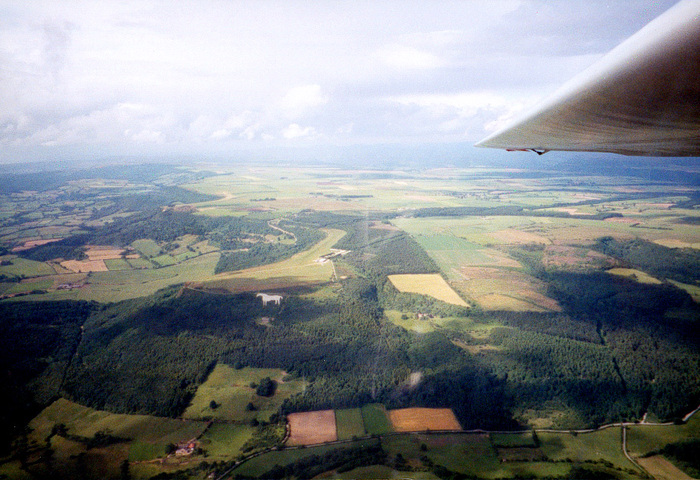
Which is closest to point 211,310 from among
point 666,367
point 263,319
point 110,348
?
point 263,319

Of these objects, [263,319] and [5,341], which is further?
[263,319]

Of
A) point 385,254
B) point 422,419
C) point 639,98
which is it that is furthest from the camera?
point 385,254

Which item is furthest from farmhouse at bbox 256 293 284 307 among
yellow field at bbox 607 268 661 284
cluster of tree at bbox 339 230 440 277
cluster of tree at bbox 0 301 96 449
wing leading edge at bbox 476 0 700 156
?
wing leading edge at bbox 476 0 700 156

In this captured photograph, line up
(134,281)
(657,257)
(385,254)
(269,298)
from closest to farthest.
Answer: (269,298) → (134,281) → (657,257) → (385,254)

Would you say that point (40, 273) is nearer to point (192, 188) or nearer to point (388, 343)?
point (388, 343)

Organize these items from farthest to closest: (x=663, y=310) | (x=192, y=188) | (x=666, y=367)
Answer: (x=192, y=188)
(x=663, y=310)
(x=666, y=367)

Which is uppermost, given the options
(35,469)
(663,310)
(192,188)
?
(192,188)

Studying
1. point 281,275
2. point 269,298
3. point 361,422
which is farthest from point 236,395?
point 281,275

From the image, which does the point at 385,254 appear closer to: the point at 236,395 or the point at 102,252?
the point at 236,395
